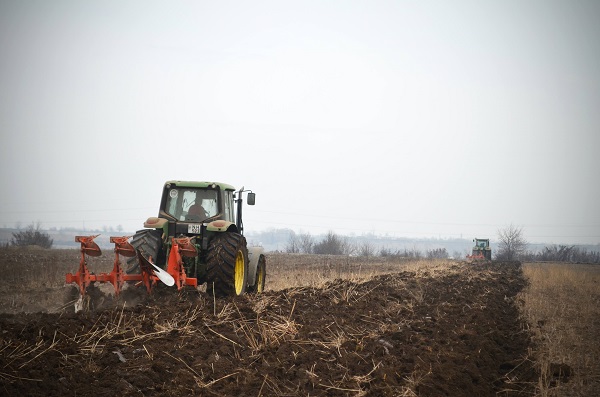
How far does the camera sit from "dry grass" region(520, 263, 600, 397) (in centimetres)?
608

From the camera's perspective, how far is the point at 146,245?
30.7 feet

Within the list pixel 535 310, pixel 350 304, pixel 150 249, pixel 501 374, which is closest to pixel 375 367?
pixel 501 374

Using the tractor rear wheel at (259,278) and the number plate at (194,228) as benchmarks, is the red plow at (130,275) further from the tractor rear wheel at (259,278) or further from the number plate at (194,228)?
the tractor rear wheel at (259,278)

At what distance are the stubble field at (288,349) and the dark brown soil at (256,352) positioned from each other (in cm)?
2

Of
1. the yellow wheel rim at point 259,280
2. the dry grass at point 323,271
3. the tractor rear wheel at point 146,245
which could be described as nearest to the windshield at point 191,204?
the tractor rear wheel at point 146,245

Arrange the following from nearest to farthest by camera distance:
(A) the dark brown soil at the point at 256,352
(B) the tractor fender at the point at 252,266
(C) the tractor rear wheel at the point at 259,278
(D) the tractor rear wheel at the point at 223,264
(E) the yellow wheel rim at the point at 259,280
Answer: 1. (A) the dark brown soil at the point at 256,352
2. (D) the tractor rear wheel at the point at 223,264
3. (B) the tractor fender at the point at 252,266
4. (C) the tractor rear wheel at the point at 259,278
5. (E) the yellow wheel rim at the point at 259,280

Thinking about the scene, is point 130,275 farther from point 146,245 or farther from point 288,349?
point 288,349

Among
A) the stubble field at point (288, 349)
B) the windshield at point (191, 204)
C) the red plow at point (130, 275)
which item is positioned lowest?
the stubble field at point (288, 349)

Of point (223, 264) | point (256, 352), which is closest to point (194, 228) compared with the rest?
point (223, 264)

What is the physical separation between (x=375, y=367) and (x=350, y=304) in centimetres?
424

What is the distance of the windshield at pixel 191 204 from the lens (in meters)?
10.8

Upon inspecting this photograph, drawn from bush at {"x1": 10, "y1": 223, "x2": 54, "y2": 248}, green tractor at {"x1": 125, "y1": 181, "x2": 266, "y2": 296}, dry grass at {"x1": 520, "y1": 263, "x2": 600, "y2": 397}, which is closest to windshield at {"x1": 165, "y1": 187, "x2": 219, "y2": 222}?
green tractor at {"x1": 125, "y1": 181, "x2": 266, "y2": 296}

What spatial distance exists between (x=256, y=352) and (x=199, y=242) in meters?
4.36

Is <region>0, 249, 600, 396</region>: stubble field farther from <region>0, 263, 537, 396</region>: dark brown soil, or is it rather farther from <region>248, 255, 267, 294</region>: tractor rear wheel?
<region>248, 255, 267, 294</region>: tractor rear wheel
